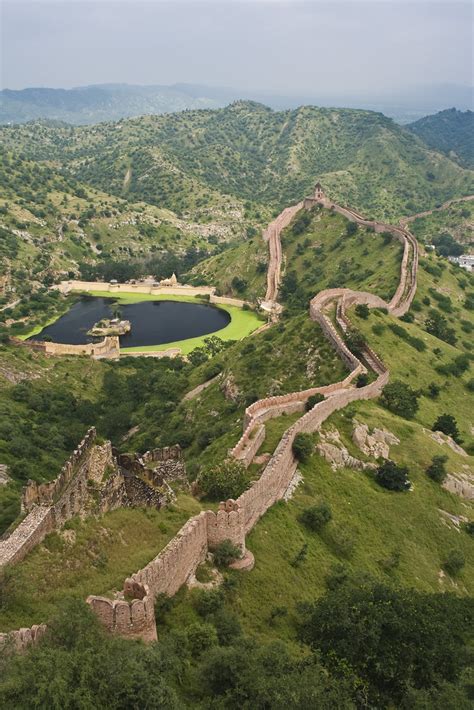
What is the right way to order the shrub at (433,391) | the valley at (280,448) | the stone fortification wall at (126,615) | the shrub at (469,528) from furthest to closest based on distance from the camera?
the shrub at (433,391)
the shrub at (469,528)
the valley at (280,448)
the stone fortification wall at (126,615)

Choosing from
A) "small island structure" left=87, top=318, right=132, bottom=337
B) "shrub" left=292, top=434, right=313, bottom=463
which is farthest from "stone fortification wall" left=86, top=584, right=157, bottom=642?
"small island structure" left=87, top=318, right=132, bottom=337

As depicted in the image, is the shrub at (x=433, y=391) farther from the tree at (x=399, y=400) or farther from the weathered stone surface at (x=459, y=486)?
the weathered stone surface at (x=459, y=486)

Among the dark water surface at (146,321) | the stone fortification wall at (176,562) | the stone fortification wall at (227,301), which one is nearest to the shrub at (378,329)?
the stone fortification wall at (176,562)

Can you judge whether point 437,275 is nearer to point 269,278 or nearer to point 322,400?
point 269,278

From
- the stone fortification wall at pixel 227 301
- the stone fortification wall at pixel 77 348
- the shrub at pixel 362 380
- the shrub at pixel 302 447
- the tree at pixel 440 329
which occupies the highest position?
the shrub at pixel 302 447

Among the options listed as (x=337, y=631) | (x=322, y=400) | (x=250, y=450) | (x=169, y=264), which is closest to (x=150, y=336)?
(x=169, y=264)

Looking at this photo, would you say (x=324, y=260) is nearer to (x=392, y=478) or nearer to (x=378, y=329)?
(x=378, y=329)

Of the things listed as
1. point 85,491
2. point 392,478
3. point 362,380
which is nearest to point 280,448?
point 392,478
